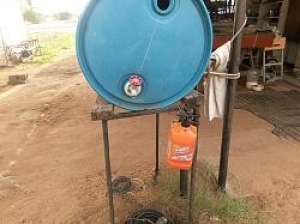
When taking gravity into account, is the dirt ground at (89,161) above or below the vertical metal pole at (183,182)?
below

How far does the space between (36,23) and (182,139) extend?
67.0 ft

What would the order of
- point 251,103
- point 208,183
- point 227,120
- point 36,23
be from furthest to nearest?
point 36,23
point 251,103
point 208,183
point 227,120

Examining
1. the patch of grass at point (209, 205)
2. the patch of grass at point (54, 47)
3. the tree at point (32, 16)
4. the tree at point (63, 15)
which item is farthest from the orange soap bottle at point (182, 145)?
the tree at point (63, 15)

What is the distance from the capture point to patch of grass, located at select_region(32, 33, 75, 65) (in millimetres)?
10730

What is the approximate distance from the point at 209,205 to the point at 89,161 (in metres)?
Answer: 1.50

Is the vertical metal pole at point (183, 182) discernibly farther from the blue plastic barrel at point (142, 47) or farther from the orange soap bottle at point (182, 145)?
the blue plastic barrel at point (142, 47)

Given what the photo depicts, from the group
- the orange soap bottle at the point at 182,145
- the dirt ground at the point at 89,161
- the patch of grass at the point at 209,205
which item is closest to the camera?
the orange soap bottle at the point at 182,145

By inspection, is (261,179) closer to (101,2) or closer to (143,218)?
(143,218)

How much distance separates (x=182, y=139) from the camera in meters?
1.76

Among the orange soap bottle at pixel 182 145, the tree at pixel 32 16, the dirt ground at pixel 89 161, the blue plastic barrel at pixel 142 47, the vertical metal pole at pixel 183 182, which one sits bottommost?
the dirt ground at pixel 89 161

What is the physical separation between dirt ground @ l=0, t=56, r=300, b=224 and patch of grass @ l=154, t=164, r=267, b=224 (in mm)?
178

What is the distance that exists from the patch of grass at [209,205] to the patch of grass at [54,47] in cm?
883

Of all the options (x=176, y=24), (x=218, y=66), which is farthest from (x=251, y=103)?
(x=176, y=24)

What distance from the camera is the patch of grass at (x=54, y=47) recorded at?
35.2ft
